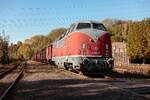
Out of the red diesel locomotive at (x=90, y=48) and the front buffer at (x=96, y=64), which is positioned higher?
the red diesel locomotive at (x=90, y=48)

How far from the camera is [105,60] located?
20.5m

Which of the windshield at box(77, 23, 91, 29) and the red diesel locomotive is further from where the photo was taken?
the windshield at box(77, 23, 91, 29)

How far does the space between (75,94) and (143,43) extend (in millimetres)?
61249

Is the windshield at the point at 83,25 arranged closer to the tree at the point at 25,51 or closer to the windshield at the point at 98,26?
the windshield at the point at 98,26

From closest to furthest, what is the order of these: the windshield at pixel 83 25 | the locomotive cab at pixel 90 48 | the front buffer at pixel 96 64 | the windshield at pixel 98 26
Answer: the front buffer at pixel 96 64, the locomotive cab at pixel 90 48, the windshield at pixel 83 25, the windshield at pixel 98 26

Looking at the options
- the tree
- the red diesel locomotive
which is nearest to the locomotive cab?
the red diesel locomotive

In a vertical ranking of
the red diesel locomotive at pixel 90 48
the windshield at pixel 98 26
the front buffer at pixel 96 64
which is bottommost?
the front buffer at pixel 96 64

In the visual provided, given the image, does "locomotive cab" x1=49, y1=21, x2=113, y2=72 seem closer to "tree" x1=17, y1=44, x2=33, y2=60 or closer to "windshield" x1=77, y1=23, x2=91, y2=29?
"windshield" x1=77, y1=23, x2=91, y2=29

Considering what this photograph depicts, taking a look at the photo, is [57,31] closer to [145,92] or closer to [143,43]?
[143,43]

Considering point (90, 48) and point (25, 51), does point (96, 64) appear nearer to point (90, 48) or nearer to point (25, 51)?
point (90, 48)

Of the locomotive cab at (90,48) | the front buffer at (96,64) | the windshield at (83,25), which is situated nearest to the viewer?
the front buffer at (96,64)

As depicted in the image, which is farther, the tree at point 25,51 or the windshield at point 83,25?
the tree at point 25,51

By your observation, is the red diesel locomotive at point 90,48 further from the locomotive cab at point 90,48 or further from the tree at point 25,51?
the tree at point 25,51

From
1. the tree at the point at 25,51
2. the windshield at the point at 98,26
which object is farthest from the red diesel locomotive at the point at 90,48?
the tree at the point at 25,51
